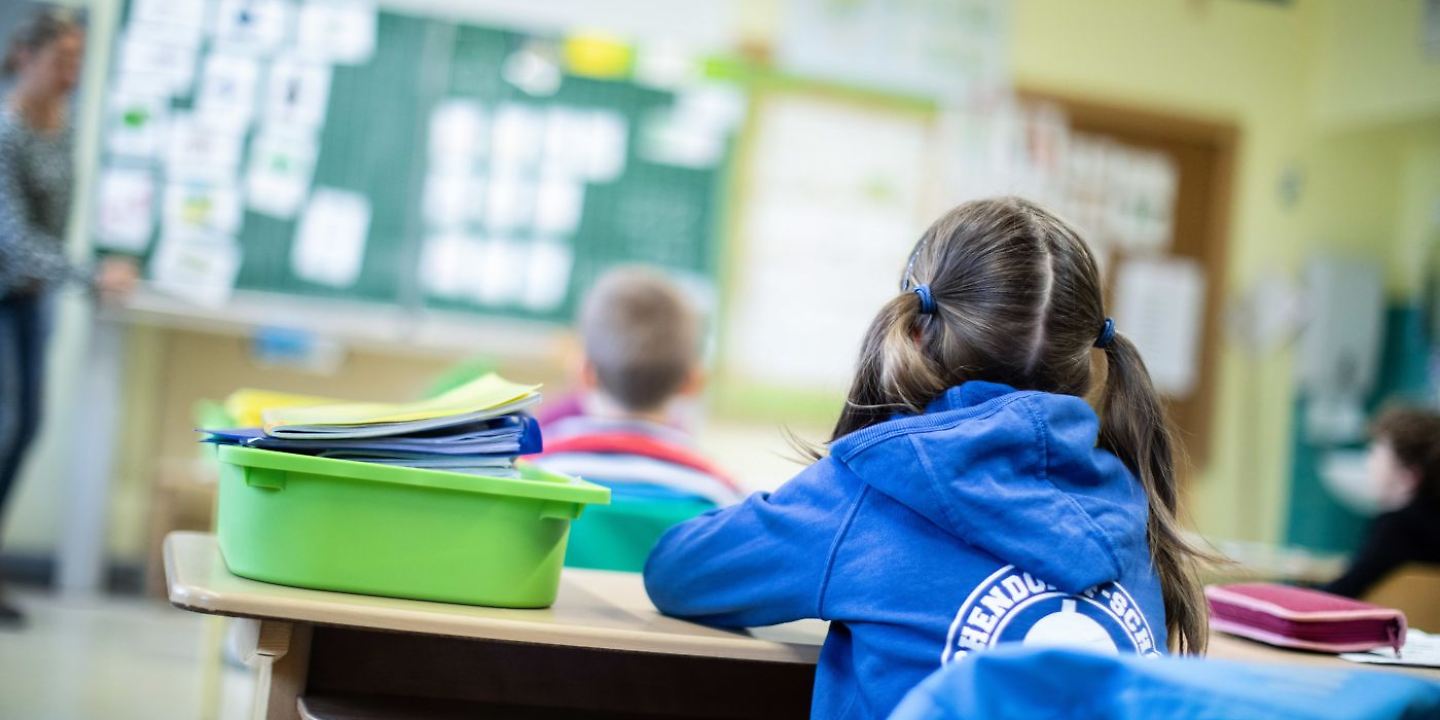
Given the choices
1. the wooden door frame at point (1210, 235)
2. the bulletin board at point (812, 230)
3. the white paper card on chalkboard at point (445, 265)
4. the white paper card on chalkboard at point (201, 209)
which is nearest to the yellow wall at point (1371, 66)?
the wooden door frame at point (1210, 235)

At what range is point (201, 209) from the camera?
176 inches

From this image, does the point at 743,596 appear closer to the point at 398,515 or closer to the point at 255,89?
the point at 398,515

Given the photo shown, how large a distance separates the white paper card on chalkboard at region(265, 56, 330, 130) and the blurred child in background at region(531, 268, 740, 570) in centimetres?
220

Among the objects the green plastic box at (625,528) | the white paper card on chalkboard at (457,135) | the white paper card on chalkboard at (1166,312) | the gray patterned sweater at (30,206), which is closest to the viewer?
the green plastic box at (625,528)

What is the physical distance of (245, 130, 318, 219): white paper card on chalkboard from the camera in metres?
4.55

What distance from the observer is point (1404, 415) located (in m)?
3.46

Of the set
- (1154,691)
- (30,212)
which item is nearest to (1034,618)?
(1154,691)

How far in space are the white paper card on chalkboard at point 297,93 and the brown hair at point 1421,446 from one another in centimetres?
339

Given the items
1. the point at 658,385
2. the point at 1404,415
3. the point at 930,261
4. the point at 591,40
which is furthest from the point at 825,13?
the point at 930,261

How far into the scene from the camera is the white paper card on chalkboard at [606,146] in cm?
488

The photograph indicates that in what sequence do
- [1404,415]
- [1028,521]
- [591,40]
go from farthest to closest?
1. [591,40]
2. [1404,415]
3. [1028,521]

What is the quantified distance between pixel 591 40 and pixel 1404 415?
2.91 meters

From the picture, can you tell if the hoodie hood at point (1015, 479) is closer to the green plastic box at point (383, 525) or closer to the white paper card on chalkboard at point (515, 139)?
the green plastic box at point (383, 525)

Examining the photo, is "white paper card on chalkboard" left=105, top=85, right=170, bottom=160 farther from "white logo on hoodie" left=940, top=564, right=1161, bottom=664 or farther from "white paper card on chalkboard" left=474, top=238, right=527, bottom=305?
"white logo on hoodie" left=940, top=564, right=1161, bottom=664
